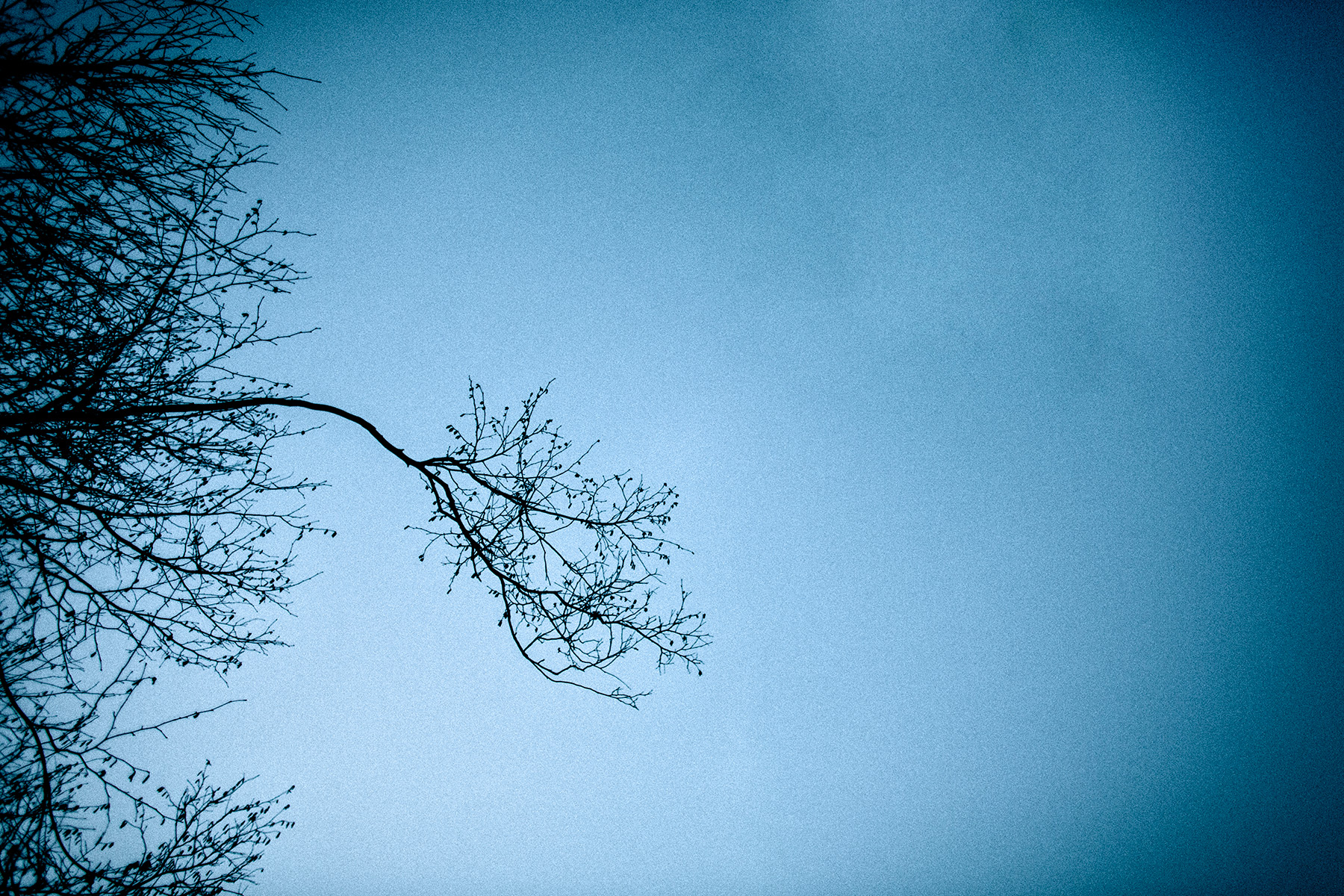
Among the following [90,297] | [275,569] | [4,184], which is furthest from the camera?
[275,569]

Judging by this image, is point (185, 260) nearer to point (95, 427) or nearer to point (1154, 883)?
point (95, 427)

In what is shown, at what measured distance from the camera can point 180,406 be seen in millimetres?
3145

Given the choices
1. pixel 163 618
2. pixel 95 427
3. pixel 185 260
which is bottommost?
pixel 163 618

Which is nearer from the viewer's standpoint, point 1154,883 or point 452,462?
point 452,462

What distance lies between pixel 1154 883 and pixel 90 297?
12849cm

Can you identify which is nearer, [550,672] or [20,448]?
[20,448]

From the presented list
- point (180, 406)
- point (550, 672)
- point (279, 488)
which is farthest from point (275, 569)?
point (550, 672)

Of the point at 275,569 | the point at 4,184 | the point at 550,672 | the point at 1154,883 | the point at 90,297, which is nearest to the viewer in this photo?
the point at 4,184

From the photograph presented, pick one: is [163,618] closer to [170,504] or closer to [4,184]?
[170,504]

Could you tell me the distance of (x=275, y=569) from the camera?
3582 mm

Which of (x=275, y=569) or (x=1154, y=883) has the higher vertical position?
(x=275, y=569)

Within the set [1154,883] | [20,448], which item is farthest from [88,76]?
[1154,883]

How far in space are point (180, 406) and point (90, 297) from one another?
0.85m

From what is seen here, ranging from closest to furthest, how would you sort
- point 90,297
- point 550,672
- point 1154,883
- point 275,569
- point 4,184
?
point 4,184
point 90,297
point 275,569
point 550,672
point 1154,883
